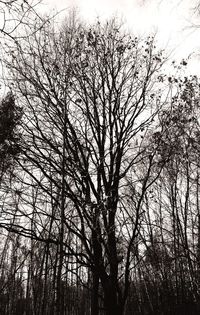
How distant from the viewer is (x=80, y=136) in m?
7.65

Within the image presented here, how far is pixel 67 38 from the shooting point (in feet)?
25.0

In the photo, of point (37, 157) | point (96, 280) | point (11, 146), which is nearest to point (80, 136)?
point (37, 157)

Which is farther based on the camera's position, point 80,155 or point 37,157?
point 80,155

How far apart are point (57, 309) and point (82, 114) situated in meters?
4.89

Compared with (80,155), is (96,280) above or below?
below

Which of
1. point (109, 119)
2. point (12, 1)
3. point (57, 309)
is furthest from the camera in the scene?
point (109, 119)

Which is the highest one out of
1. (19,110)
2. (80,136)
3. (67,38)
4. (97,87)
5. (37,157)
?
(67,38)

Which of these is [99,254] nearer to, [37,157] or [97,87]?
[37,157]

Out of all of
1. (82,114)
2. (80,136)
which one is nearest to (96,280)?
(80,136)

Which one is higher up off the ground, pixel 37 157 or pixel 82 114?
pixel 82 114

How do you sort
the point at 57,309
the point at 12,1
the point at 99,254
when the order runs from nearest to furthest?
1. the point at 12,1
2. the point at 57,309
3. the point at 99,254

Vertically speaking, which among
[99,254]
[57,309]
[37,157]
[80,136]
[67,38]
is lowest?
[57,309]

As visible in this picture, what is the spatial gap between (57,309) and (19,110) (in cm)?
487

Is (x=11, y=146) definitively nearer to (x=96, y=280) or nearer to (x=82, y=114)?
(x=82, y=114)
